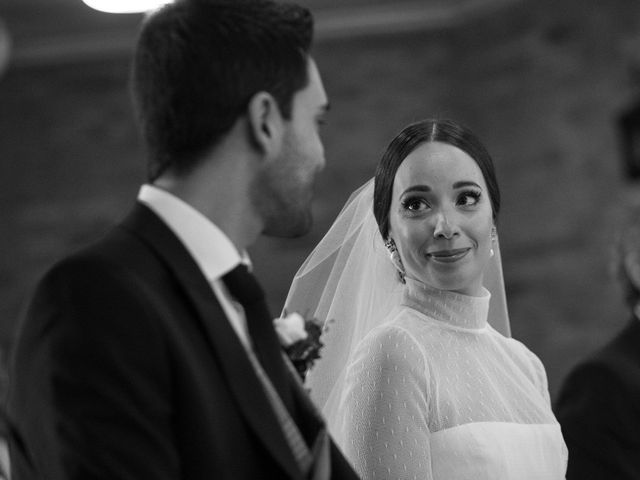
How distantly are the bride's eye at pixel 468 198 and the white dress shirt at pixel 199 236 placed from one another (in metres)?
1.08

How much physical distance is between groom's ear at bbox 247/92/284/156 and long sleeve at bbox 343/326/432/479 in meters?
0.95

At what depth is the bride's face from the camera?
100 inches

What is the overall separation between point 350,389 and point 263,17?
1.14 meters

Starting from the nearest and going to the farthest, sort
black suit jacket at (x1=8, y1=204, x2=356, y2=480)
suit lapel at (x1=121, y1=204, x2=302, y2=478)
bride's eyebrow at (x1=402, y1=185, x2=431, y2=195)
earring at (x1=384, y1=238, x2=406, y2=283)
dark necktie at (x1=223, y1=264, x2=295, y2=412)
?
black suit jacket at (x1=8, y1=204, x2=356, y2=480) → suit lapel at (x1=121, y1=204, x2=302, y2=478) → dark necktie at (x1=223, y1=264, x2=295, y2=412) → bride's eyebrow at (x1=402, y1=185, x2=431, y2=195) → earring at (x1=384, y1=238, x2=406, y2=283)

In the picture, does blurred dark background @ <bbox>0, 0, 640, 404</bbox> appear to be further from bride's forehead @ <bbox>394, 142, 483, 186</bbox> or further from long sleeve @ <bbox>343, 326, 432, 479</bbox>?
long sleeve @ <bbox>343, 326, 432, 479</bbox>

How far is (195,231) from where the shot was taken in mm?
1585

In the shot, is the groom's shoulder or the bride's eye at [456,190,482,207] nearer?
the groom's shoulder

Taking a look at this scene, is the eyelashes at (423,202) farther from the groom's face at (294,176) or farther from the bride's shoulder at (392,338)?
the groom's face at (294,176)

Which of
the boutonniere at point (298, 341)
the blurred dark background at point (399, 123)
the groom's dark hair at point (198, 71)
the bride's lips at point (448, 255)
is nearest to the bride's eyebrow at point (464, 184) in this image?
the bride's lips at point (448, 255)

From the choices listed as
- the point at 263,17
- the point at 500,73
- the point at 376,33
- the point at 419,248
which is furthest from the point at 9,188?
the point at 263,17

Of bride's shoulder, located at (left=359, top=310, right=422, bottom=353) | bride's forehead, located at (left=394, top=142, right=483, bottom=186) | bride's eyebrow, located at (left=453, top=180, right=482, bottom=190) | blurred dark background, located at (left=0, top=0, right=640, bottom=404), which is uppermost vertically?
bride's forehead, located at (left=394, top=142, right=483, bottom=186)

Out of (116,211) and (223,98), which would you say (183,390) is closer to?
(223,98)

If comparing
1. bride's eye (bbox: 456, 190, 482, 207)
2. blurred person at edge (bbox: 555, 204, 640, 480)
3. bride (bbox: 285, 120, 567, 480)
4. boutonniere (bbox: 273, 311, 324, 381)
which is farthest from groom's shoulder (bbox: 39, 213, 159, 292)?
blurred person at edge (bbox: 555, 204, 640, 480)

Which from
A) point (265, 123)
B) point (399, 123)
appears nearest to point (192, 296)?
point (265, 123)
